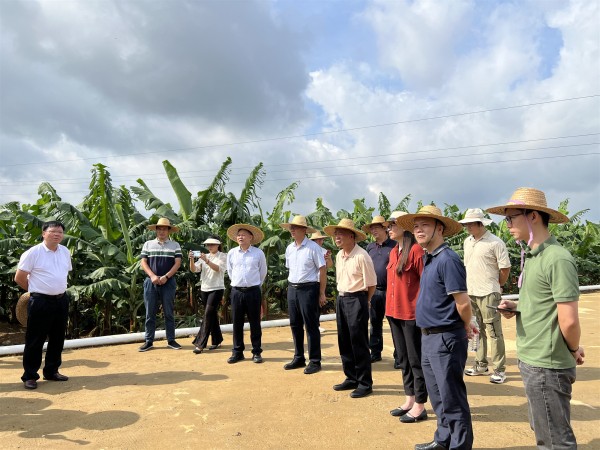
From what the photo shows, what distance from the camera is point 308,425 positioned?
12.8 ft

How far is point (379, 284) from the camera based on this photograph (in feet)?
19.9

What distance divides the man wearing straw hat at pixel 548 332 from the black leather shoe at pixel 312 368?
11.0ft

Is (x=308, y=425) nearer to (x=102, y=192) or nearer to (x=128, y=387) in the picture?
(x=128, y=387)

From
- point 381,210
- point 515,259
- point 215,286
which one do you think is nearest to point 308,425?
point 215,286

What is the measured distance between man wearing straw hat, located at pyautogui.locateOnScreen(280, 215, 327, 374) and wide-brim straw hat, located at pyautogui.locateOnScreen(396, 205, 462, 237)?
195 centimetres

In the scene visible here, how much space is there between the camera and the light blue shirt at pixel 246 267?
6254 mm

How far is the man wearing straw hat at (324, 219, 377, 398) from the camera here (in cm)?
470

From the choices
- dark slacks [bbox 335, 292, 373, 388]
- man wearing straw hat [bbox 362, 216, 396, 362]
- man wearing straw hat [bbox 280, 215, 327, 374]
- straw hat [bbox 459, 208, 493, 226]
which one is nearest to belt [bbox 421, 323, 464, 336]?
dark slacks [bbox 335, 292, 373, 388]

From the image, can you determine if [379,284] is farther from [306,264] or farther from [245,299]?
[245,299]

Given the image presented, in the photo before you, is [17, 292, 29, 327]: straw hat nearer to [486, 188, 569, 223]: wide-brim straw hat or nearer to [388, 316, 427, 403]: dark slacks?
[388, 316, 427, 403]: dark slacks

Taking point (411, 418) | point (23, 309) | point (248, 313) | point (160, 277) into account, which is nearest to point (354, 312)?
point (411, 418)

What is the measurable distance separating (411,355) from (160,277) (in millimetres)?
4259

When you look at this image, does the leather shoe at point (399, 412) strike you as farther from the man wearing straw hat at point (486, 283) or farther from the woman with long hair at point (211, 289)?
the woman with long hair at point (211, 289)

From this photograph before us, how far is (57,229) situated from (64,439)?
2554 mm
